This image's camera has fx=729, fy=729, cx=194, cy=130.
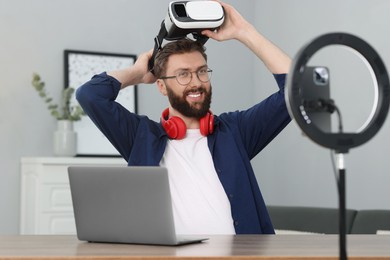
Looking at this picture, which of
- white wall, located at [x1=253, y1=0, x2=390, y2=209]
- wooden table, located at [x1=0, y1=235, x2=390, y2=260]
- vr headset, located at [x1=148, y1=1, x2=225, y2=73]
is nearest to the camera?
wooden table, located at [x1=0, y1=235, x2=390, y2=260]

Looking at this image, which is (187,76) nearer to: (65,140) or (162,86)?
(162,86)

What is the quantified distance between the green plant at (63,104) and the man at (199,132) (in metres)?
2.17

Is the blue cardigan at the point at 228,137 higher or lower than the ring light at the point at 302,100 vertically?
lower

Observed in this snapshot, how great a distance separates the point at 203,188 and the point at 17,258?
1268 millimetres

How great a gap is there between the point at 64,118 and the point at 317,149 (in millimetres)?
1727

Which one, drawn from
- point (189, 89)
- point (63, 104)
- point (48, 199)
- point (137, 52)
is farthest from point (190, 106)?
point (137, 52)

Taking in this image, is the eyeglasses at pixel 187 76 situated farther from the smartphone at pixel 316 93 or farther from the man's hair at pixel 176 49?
the smartphone at pixel 316 93

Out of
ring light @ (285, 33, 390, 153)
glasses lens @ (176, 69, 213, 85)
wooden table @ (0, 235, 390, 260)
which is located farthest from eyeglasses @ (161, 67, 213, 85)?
ring light @ (285, 33, 390, 153)

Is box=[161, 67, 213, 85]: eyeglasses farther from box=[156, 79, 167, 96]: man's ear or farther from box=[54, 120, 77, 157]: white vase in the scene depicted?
box=[54, 120, 77, 157]: white vase

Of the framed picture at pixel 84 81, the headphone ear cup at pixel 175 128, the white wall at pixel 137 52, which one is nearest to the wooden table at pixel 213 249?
the headphone ear cup at pixel 175 128

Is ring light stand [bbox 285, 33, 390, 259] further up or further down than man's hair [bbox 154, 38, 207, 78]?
further down

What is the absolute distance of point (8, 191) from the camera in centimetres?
483

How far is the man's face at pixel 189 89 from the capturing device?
106 inches

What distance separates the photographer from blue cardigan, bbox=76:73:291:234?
2.50 meters
